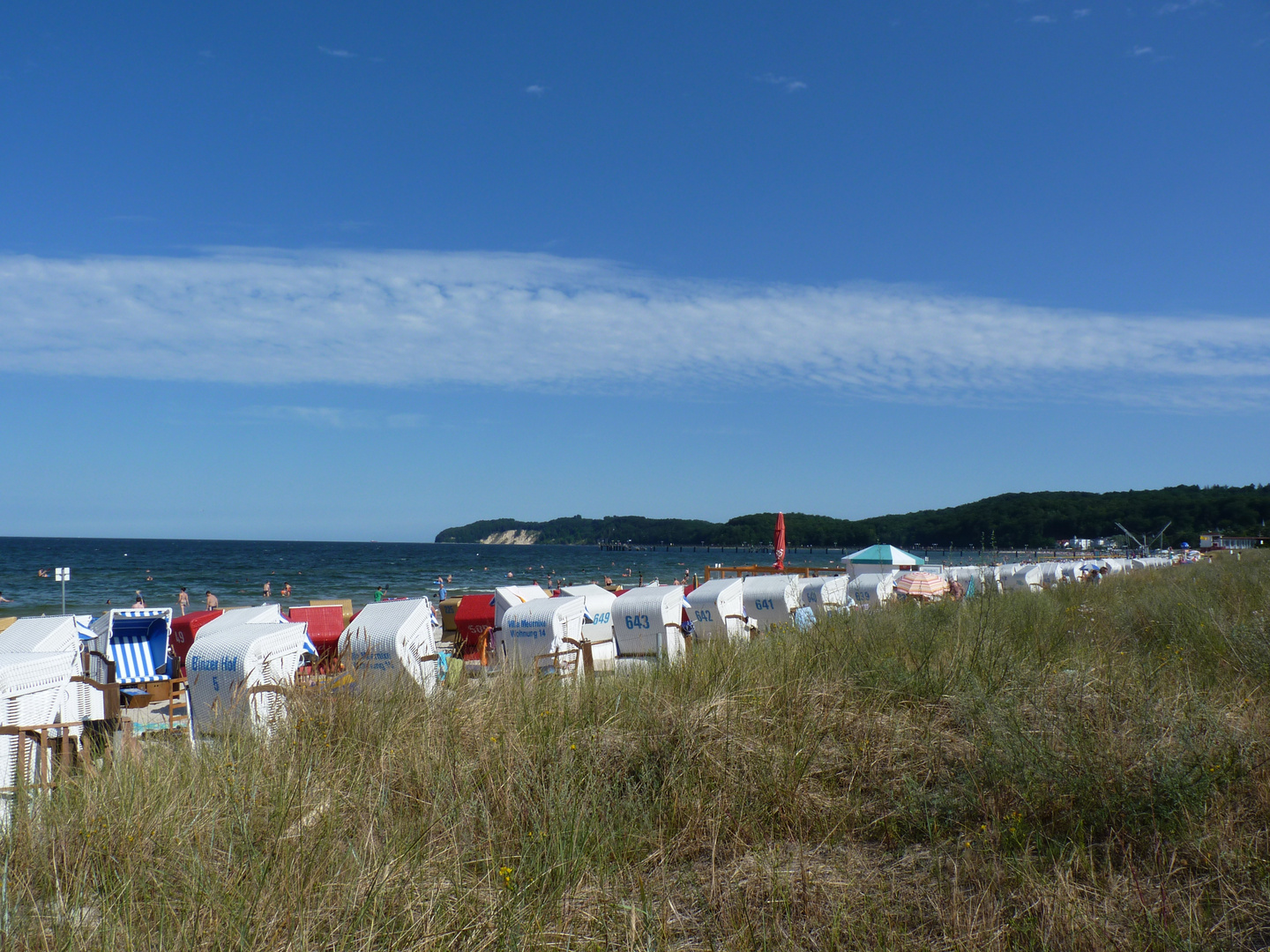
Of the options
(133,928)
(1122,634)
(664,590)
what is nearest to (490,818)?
(133,928)

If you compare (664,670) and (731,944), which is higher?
(664,670)

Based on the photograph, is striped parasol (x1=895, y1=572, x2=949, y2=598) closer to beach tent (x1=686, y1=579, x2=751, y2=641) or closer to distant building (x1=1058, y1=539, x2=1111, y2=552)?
beach tent (x1=686, y1=579, x2=751, y2=641)

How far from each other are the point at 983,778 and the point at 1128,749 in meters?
0.60

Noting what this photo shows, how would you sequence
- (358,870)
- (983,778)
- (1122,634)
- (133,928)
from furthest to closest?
(1122,634)
(983,778)
(358,870)
(133,928)

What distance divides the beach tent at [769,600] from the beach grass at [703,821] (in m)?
8.48

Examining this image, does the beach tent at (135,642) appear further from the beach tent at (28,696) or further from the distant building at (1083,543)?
the distant building at (1083,543)

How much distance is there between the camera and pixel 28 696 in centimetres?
534

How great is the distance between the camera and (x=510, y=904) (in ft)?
8.69

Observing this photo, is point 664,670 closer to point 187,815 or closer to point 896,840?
point 896,840

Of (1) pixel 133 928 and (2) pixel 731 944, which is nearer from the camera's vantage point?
(1) pixel 133 928

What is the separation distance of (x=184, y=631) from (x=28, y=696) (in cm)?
615

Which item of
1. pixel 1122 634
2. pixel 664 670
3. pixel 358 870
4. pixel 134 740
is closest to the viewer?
pixel 358 870

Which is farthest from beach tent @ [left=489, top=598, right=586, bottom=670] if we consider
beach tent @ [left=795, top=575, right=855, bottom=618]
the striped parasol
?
the striped parasol

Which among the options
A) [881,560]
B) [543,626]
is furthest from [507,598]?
[881,560]
